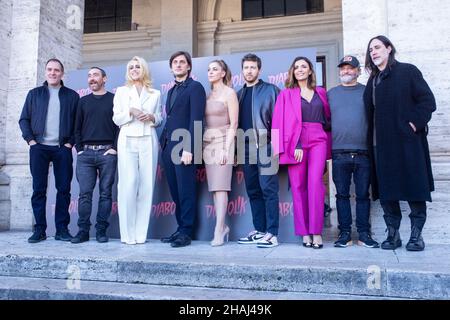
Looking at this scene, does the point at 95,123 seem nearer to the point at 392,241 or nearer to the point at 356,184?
the point at 356,184

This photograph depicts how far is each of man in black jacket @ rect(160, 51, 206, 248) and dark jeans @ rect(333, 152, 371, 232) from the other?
1.54m

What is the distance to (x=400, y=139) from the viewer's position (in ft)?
13.8

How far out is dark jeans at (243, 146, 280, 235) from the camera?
4688 millimetres

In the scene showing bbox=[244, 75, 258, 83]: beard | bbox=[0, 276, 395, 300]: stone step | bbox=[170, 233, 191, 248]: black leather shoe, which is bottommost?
bbox=[0, 276, 395, 300]: stone step

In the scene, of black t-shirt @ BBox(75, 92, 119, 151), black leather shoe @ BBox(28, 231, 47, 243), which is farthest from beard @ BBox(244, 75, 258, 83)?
black leather shoe @ BBox(28, 231, 47, 243)

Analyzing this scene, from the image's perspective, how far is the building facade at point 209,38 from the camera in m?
5.21

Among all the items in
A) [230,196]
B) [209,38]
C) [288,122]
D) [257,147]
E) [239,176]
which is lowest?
[230,196]

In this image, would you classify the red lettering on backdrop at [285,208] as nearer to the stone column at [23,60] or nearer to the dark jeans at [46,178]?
the dark jeans at [46,178]

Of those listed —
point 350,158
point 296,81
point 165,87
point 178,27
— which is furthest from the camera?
point 178,27

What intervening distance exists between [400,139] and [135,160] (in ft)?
9.24

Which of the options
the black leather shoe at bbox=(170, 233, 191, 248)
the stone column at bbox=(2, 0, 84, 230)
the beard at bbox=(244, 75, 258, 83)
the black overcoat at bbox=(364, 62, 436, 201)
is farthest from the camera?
the stone column at bbox=(2, 0, 84, 230)

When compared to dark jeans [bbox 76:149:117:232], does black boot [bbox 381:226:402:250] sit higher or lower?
lower

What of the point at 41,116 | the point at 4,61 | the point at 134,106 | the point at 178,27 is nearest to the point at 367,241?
the point at 134,106

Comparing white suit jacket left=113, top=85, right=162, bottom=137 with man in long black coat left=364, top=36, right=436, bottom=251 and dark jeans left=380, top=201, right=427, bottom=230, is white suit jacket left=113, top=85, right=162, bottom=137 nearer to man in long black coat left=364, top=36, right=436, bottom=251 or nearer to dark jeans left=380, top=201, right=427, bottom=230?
man in long black coat left=364, top=36, right=436, bottom=251
